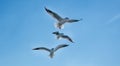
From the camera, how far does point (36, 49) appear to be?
1976 inches

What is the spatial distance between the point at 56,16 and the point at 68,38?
3564 mm

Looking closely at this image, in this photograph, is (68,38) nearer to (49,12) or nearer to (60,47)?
(60,47)

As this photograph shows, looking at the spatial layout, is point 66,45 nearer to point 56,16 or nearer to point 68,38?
point 68,38

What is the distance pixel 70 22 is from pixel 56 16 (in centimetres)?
168

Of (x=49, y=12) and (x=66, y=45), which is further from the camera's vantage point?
(x=66, y=45)

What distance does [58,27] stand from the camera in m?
48.3

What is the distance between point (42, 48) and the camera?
51000 mm

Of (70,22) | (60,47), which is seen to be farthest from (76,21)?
(60,47)

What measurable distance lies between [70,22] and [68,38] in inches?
96.8

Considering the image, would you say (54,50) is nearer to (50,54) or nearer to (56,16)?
(50,54)

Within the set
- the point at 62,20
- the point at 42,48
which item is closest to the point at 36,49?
the point at 42,48

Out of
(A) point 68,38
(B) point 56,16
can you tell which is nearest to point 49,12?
(B) point 56,16

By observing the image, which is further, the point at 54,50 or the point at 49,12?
the point at 54,50

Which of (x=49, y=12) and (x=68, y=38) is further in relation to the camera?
(x=68, y=38)
